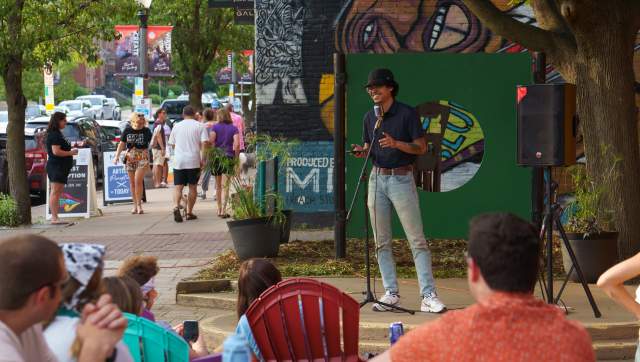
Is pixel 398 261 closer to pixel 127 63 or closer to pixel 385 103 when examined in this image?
pixel 385 103

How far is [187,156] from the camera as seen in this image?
688 inches

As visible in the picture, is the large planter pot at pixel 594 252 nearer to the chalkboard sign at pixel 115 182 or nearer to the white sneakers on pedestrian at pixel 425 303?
the white sneakers on pedestrian at pixel 425 303

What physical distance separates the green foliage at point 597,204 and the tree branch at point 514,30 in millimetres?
1160

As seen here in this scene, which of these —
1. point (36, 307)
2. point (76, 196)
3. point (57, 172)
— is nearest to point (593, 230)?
point (36, 307)

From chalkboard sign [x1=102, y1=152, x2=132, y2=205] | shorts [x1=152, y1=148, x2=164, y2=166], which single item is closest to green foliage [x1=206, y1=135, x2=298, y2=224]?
chalkboard sign [x1=102, y1=152, x2=132, y2=205]

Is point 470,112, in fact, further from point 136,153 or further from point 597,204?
point 136,153

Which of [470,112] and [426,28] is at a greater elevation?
[426,28]

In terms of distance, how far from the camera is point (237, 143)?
61.6 ft

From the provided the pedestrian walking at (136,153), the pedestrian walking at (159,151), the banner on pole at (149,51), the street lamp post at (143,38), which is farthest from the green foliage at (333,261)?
the banner on pole at (149,51)

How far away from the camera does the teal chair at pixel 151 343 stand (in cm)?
475

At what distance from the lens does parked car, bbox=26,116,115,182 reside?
2539cm

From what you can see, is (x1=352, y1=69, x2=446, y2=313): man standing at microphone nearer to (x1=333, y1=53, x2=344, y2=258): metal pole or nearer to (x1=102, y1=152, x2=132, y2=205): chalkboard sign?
(x1=333, y1=53, x2=344, y2=258): metal pole

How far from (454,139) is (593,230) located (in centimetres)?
229

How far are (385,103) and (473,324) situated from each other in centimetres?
577
